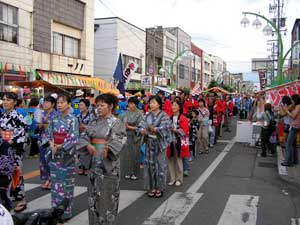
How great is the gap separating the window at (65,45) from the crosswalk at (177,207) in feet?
59.2

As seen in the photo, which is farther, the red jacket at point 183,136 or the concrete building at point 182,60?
the concrete building at point 182,60

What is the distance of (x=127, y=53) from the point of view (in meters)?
35.9

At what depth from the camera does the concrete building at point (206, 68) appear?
3201 inches

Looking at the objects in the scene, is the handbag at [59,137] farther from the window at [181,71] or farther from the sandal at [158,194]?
the window at [181,71]

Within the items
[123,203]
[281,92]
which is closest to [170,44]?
[281,92]

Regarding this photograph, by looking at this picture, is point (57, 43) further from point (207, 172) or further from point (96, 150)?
point (96, 150)

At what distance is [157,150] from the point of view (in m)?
6.43

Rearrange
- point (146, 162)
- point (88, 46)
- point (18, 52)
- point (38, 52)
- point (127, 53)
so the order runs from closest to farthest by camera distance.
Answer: point (146, 162)
point (18, 52)
point (38, 52)
point (88, 46)
point (127, 53)

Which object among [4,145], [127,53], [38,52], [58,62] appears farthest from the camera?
[127,53]

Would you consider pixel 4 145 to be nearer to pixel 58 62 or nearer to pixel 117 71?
pixel 117 71

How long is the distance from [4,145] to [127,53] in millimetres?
31456

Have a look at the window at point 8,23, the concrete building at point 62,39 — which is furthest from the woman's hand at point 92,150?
the concrete building at point 62,39

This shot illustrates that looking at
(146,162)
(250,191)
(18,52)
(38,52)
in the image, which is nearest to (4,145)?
(146,162)

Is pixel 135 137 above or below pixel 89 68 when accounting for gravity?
below
